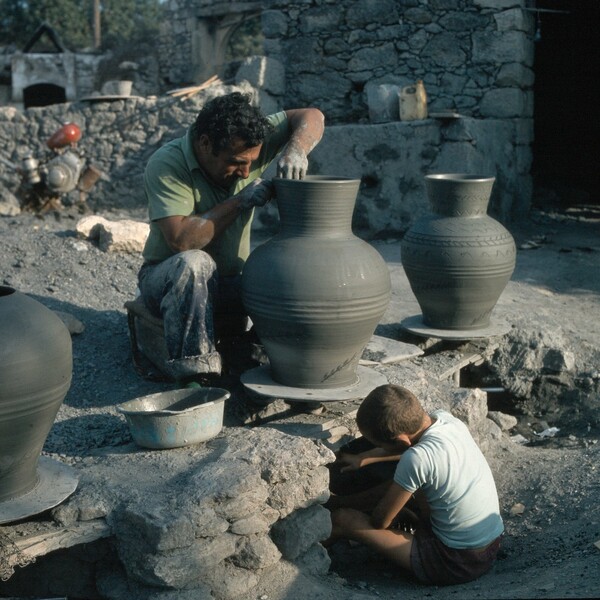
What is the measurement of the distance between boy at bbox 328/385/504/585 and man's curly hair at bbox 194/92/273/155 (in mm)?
1377

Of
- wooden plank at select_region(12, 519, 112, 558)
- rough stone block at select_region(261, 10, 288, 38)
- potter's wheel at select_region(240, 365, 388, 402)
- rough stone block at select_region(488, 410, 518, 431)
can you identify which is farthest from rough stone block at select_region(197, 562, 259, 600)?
rough stone block at select_region(261, 10, 288, 38)

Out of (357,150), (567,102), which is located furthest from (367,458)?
(567,102)

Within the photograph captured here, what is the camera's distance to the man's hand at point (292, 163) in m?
3.96

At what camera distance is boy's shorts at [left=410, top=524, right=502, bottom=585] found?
3.49 metres

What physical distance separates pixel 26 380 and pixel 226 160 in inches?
64.7

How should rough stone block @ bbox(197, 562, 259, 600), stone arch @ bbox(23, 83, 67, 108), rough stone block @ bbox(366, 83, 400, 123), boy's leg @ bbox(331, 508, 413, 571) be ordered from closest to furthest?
rough stone block @ bbox(197, 562, 259, 600), boy's leg @ bbox(331, 508, 413, 571), rough stone block @ bbox(366, 83, 400, 123), stone arch @ bbox(23, 83, 67, 108)

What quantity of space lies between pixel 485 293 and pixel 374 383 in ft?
4.72

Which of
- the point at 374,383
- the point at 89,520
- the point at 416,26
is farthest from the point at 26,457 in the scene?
the point at 416,26

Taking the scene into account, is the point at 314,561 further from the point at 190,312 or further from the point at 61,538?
the point at 190,312

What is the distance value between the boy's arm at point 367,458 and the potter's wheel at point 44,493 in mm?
1213

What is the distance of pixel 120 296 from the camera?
5.98m

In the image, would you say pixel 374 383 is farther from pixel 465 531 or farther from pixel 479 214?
pixel 479 214

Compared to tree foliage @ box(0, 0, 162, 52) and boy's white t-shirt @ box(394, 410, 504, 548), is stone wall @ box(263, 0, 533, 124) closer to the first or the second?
boy's white t-shirt @ box(394, 410, 504, 548)

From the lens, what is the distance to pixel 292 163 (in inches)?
157
